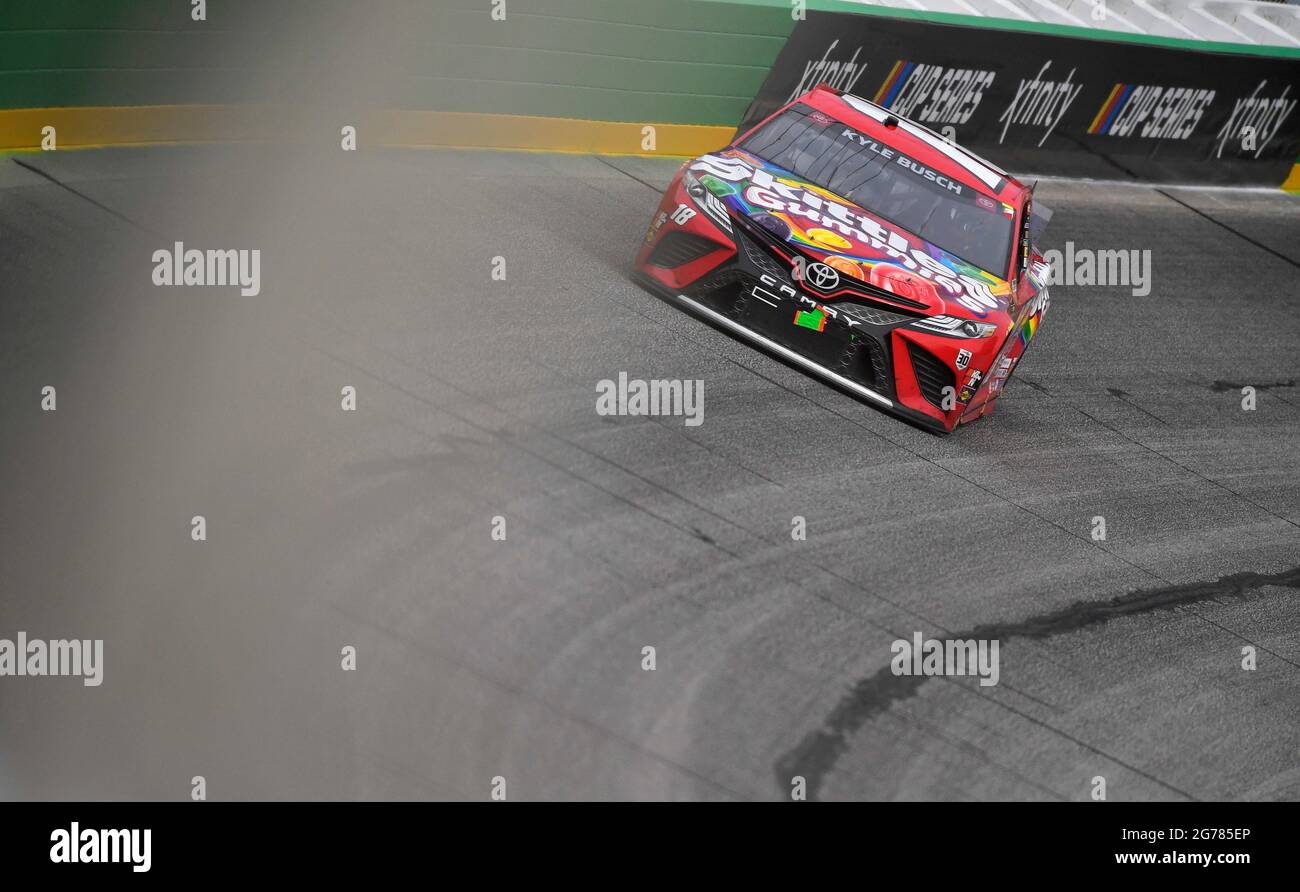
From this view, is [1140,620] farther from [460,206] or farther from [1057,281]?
[1057,281]

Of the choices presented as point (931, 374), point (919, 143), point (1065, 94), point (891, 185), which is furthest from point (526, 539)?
point (1065, 94)

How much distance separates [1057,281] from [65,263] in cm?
912

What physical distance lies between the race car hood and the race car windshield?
0.47 ft

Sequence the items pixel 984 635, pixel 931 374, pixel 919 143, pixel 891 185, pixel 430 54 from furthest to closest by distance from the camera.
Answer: pixel 430 54 → pixel 919 143 → pixel 891 185 → pixel 931 374 → pixel 984 635

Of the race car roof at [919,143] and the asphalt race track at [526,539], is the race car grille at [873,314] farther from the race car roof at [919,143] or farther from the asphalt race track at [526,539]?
the race car roof at [919,143]

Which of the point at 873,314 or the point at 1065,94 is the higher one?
the point at 1065,94

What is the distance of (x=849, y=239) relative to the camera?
374 inches

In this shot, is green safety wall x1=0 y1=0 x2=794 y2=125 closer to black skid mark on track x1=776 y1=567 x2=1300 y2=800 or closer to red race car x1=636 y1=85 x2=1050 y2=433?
red race car x1=636 y1=85 x2=1050 y2=433

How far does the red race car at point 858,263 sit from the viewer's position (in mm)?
9344

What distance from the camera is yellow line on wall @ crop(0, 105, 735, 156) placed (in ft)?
34.0

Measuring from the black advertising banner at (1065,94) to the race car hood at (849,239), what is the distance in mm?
4740

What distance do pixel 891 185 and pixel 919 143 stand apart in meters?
0.65

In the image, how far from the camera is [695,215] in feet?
31.4

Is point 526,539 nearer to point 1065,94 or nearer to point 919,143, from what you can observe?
point 919,143
